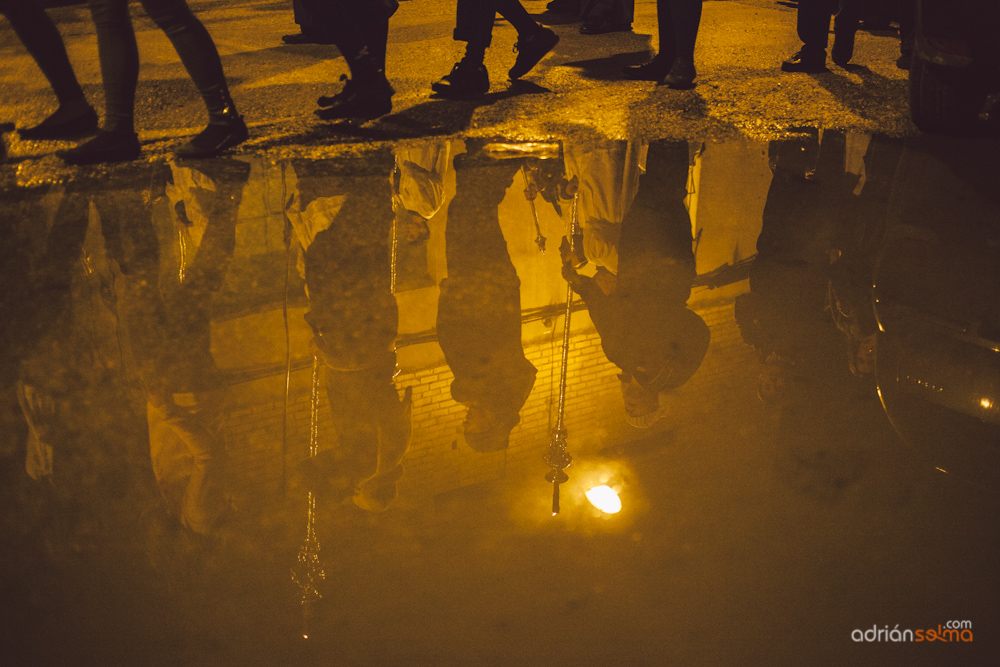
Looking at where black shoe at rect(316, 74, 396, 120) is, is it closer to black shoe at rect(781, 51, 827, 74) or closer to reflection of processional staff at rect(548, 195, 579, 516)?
reflection of processional staff at rect(548, 195, 579, 516)

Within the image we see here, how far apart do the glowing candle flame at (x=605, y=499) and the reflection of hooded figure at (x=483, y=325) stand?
0.27m

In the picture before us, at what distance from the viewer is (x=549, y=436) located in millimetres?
1909

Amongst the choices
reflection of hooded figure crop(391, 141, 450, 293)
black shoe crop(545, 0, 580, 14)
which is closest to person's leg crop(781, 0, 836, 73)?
reflection of hooded figure crop(391, 141, 450, 293)

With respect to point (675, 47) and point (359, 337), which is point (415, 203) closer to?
point (359, 337)

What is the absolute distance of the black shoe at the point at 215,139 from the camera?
146 inches

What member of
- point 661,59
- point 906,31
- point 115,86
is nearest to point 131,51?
point 115,86

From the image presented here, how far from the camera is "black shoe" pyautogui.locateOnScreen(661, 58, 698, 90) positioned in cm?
504

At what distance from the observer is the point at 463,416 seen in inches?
76.5

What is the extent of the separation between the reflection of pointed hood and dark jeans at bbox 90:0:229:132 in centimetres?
109

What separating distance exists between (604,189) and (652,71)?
2.44 meters

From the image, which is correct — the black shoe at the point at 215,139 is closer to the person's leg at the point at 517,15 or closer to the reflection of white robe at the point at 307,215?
the reflection of white robe at the point at 307,215

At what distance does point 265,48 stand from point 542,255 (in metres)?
5.08

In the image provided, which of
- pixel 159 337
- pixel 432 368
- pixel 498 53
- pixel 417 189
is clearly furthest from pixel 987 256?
pixel 498 53

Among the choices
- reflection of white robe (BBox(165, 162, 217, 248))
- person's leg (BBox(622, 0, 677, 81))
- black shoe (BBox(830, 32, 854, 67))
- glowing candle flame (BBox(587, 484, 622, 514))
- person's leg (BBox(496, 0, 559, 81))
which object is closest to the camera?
glowing candle flame (BBox(587, 484, 622, 514))
